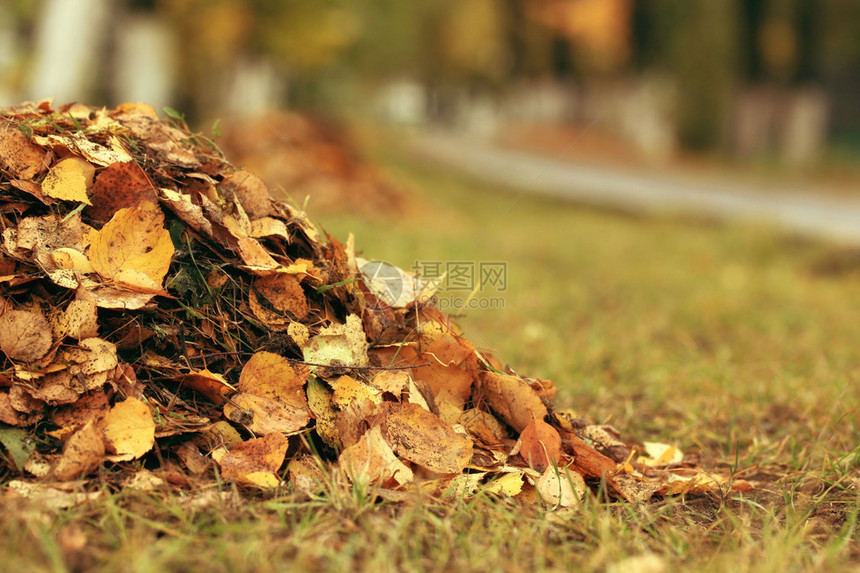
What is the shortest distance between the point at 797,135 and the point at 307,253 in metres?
18.0

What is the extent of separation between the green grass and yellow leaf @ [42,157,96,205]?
0.66 m

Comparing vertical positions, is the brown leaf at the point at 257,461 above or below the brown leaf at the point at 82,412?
below

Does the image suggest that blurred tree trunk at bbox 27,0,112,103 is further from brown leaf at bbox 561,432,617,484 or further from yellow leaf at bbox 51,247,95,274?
brown leaf at bbox 561,432,617,484

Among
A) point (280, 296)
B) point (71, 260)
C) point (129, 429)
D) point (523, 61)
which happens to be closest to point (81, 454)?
point (129, 429)

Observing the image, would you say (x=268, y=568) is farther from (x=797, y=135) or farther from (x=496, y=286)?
(x=797, y=135)

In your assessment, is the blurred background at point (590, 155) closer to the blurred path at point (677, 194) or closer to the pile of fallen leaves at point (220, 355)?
the blurred path at point (677, 194)

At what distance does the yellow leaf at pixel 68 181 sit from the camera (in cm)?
150

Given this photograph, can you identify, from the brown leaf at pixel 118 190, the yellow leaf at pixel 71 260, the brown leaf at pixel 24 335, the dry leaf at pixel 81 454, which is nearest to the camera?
the dry leaf at pixel 81 454

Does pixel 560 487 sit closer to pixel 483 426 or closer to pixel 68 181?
pixel 483 426

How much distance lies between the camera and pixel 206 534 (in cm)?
112

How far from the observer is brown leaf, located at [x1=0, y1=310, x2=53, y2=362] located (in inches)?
51.8

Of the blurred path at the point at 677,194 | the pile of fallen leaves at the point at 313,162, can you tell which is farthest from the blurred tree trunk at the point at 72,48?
the blurred path at the point at 677,194

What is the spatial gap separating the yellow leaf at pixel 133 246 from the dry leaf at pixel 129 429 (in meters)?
0.27

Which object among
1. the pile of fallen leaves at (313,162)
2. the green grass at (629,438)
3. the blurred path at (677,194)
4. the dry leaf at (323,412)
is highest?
the dry leaf at (323,412)
